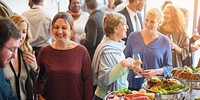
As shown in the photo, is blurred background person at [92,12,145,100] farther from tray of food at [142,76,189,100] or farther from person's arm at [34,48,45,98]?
person's arm at [34,48,45,98]

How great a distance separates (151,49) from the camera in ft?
7.74

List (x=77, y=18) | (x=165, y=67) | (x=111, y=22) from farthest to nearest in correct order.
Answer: (x=77, y=18), (x=165, y=67), (x=111, y=22)

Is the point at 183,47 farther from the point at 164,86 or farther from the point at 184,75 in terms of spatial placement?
the point at 164,86

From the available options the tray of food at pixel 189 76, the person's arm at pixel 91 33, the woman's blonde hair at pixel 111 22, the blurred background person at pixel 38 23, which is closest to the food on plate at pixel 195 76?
the tray of food at pixel 189 76

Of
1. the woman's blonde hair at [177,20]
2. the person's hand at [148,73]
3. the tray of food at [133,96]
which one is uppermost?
the woman's blonde hair at [177,20]

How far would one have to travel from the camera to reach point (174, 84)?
177 cm

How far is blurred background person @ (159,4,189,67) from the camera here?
2838 mm

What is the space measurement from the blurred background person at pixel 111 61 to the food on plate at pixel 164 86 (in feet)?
0.86

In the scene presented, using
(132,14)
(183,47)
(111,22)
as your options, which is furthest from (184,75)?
(132,14)

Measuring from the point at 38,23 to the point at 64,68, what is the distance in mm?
1431

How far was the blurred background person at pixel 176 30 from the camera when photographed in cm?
Answer: 284

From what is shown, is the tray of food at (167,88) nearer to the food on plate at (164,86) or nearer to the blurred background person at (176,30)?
the food on plate at (164,86)

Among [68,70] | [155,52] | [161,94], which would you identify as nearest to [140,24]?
[155,52]

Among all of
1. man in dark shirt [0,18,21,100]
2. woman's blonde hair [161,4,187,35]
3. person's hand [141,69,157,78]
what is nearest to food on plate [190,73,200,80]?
person's hand [141,69,157,78]
